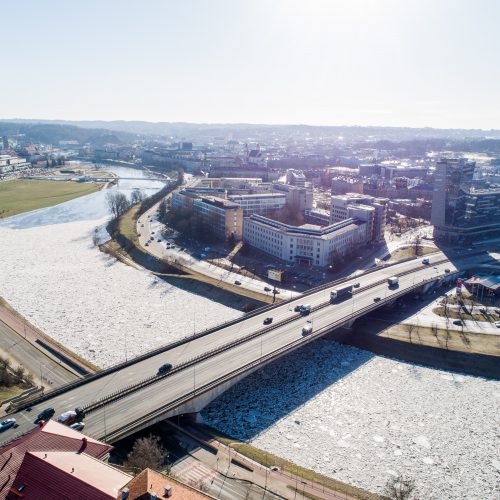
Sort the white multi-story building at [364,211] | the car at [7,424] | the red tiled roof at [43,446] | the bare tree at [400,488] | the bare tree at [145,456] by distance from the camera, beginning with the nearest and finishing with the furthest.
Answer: the red tiled roof at [43,446], the bare tree at [145,456], the bare tree at [400,488], the car at [7,424], the white multi-story building at [364,211]

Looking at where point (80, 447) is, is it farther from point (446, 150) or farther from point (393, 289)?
point (446, 150)

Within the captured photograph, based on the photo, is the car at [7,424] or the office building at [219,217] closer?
the car at [7,424]

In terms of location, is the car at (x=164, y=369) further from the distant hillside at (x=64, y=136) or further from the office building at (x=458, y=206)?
the distant hillside at (x=64, y=136)

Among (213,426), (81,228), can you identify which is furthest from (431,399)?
(81,228)

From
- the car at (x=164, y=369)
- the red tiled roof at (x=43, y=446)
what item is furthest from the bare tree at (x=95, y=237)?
the red tiled roof at (x=43, y=446)

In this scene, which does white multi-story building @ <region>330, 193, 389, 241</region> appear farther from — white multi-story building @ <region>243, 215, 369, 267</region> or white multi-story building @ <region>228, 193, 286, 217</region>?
white multi-story building @ <region>228, 193, 286, 217</region>

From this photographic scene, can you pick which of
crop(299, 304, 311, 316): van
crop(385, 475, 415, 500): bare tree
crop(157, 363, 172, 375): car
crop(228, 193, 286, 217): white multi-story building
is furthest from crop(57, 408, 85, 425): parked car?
crop(228, 193, 286, 217): white multi-story building

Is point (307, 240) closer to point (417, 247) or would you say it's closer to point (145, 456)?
point (417, 247)
